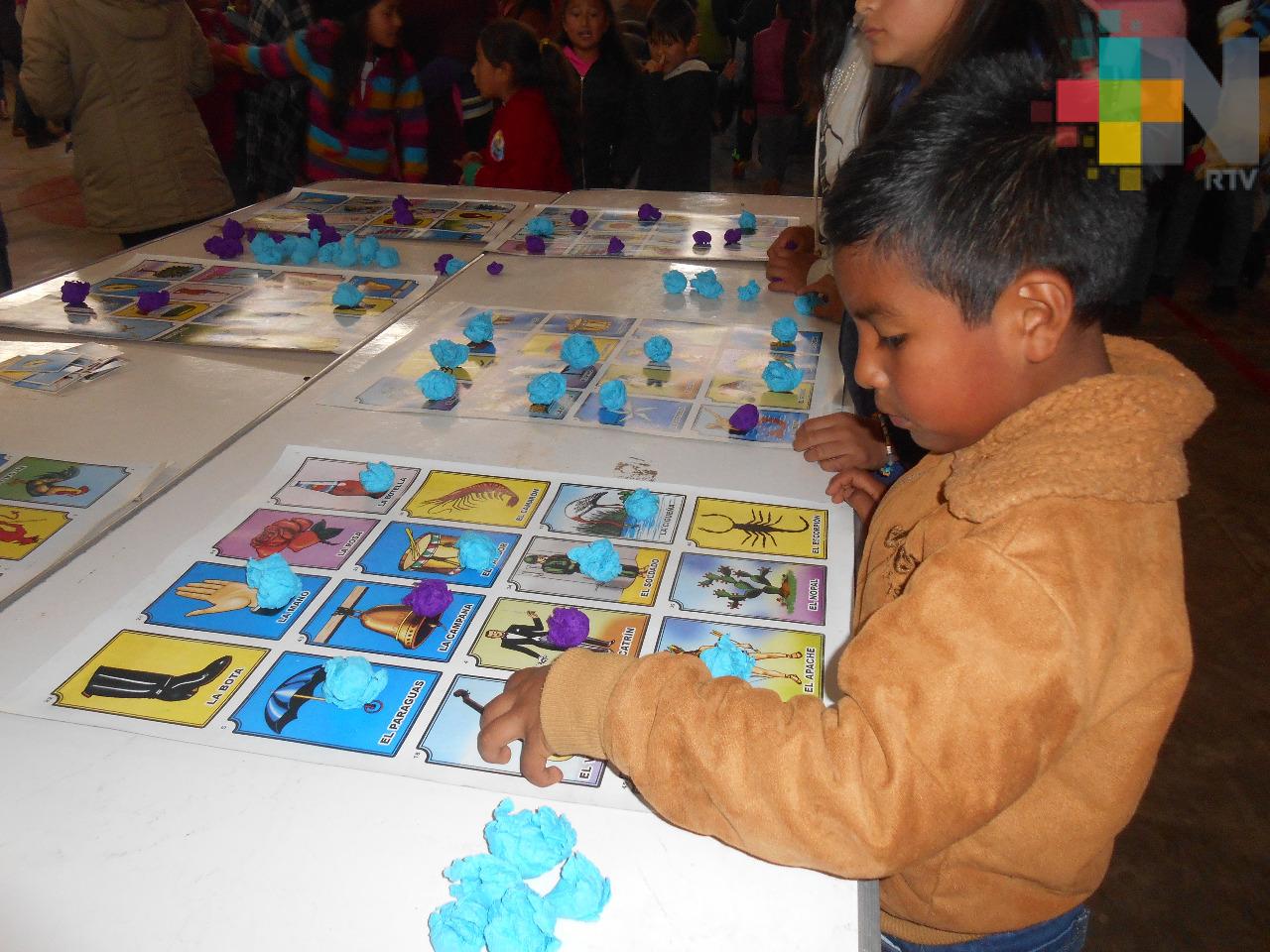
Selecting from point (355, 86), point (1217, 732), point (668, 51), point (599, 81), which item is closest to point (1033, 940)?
point (1217, 732)

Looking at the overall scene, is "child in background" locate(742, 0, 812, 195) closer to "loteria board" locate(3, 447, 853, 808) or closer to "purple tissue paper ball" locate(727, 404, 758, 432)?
"purple tissue paper ball" locate(727, 404, 758, 432)

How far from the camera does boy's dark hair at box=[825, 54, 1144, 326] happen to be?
0.69 metres

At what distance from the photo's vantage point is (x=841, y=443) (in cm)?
123

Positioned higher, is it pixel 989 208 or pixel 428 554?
pixel 989 208

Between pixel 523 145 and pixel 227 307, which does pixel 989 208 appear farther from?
pixel 523 145

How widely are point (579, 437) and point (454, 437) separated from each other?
0.18 meters

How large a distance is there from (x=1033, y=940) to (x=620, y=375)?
98 cm

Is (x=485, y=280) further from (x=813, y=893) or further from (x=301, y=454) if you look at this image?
(x=813, y=893)

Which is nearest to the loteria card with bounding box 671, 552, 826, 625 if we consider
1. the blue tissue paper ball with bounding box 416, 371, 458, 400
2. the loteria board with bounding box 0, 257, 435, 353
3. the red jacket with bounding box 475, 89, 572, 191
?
the blue tissue paper ball with bounding box 416, 371, 458, 400

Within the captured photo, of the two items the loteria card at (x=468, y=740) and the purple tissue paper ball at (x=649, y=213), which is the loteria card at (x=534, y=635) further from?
the purple tissue paper ball at (x=649, y=213)

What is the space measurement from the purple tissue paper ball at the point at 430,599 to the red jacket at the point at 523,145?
2.22 metres

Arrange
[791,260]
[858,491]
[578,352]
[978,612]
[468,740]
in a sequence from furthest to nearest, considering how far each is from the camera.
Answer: [791,260] < [578,352] < [858,491] < [468,740] < [978,612]

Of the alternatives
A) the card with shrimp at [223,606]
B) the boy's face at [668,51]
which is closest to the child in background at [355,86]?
the boy's face at [668,51]

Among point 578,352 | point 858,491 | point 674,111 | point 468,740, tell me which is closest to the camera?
point 468,740
